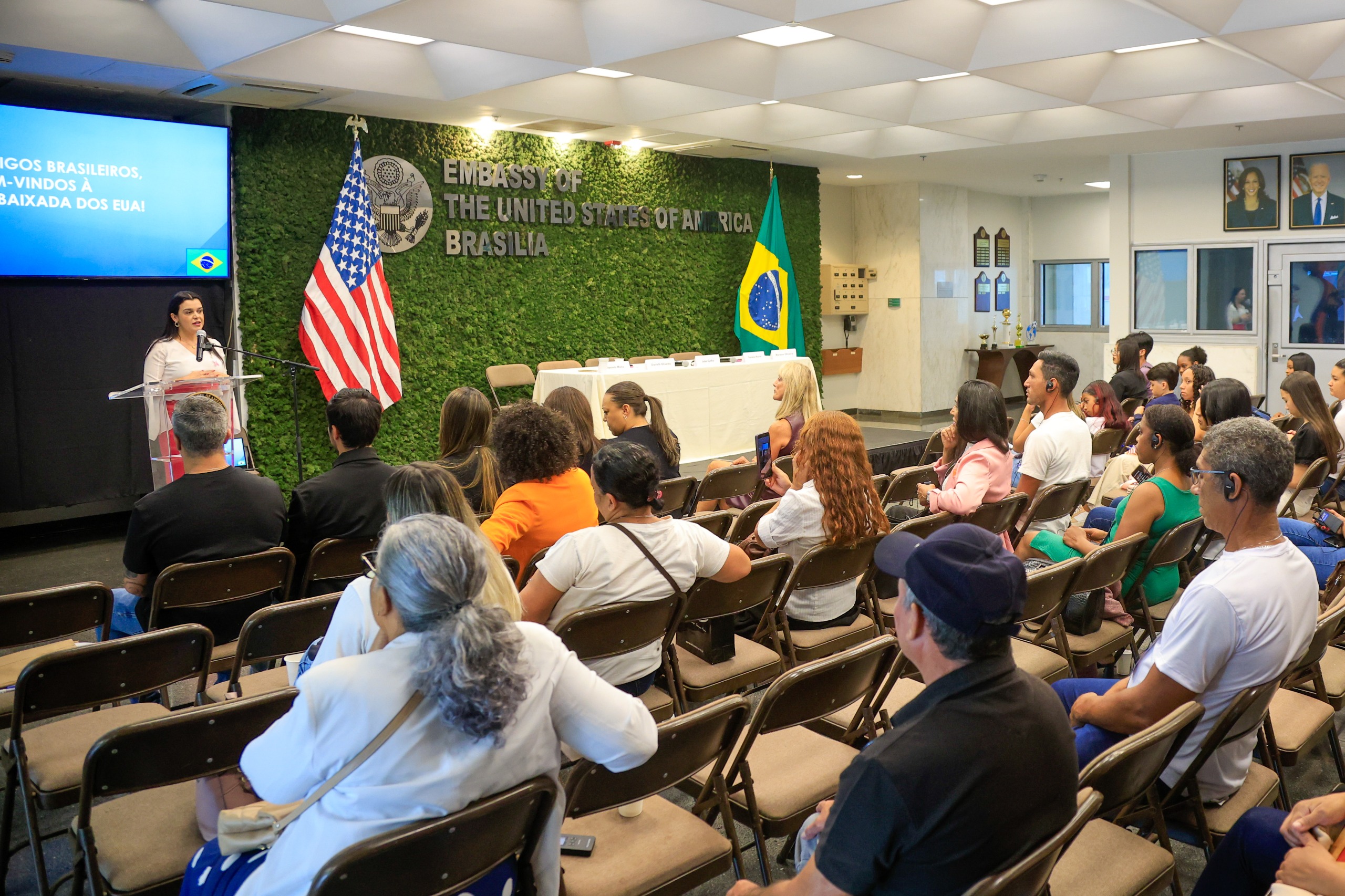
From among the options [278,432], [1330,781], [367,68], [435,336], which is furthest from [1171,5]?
[278,432]

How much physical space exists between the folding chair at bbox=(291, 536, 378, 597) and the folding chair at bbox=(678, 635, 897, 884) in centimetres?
Answer: 187

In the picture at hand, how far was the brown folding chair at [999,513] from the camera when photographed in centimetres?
434

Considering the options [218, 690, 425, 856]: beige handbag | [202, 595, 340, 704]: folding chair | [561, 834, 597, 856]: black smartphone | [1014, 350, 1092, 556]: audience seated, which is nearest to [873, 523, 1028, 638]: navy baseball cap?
[561, 834, 597, 856]: black smartphone

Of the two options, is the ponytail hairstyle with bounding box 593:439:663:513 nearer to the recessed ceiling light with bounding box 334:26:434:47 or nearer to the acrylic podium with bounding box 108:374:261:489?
the acrylic podium with bounding box 108:374:261:489

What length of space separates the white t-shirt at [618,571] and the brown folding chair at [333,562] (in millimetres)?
1211

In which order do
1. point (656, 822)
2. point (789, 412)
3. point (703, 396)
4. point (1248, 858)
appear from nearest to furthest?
point (1248, 858) < point (656, 822) < point (789, 412) < point (703, 396)

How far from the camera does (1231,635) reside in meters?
2.36

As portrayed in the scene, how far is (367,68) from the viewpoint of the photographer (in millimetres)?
7324

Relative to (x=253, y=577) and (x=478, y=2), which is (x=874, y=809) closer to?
(x=253, y=577)

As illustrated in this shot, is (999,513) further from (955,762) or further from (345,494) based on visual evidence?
(955,762)

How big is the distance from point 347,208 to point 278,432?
→ 1.95m

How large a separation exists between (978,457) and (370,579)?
3221 millimetres

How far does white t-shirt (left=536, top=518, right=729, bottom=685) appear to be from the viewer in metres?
2.96

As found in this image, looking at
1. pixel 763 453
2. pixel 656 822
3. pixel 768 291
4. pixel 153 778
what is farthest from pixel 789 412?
pixel 768 291
